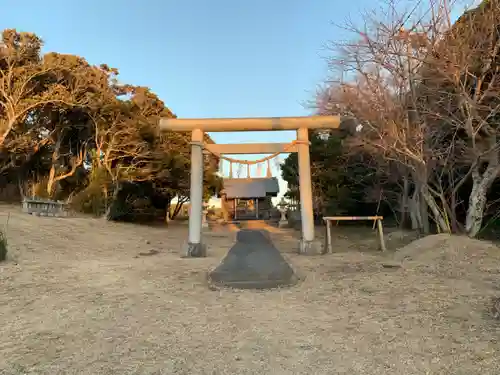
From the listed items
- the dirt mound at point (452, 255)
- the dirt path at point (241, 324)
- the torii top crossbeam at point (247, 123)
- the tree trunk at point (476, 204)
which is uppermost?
the torii top crossbeam at point (247, 123)

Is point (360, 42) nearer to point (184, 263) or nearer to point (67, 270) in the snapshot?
point (184, 263)

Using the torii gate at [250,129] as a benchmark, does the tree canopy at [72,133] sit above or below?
above

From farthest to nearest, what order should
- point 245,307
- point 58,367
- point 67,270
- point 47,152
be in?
point 47,152, point 67,270, point 245,307, point 58,367

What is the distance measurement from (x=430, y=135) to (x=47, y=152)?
18.4 meters

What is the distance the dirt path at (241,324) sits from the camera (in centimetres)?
253

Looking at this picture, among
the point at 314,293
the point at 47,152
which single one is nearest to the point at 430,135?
the point at 314,293

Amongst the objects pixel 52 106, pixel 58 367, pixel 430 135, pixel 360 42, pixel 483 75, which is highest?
pixel 52 106

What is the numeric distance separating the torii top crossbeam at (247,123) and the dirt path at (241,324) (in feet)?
12.1

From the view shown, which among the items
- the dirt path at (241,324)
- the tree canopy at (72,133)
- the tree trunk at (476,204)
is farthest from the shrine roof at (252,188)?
the dirt path at (241,324)

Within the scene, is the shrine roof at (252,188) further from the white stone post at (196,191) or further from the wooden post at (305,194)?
the white stone post at (196,191)

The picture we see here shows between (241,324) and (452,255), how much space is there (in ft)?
16.9

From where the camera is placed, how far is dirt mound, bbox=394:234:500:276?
5754 millimetres

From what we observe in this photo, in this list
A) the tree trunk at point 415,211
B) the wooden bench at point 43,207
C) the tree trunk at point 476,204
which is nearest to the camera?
the tree trunk at point 476,204

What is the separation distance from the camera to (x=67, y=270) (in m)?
5.74
